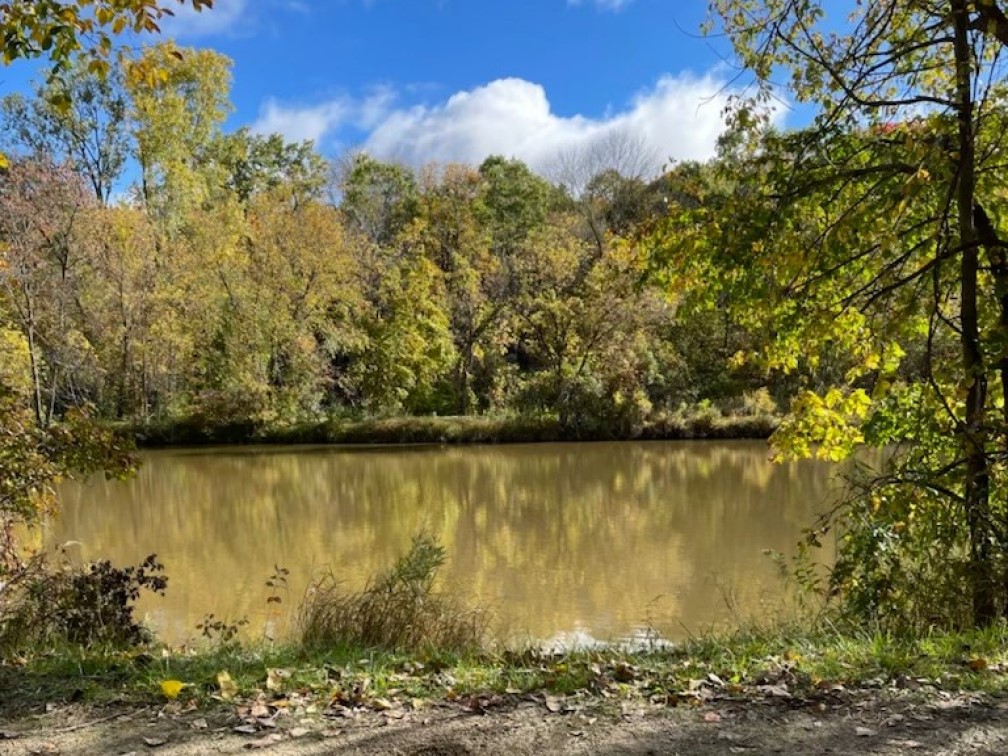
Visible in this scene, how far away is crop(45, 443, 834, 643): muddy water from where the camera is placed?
7.80 metres

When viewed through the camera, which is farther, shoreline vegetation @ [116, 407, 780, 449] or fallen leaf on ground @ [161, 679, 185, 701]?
shoreline vegetation @ [116, 407, 780, 449]

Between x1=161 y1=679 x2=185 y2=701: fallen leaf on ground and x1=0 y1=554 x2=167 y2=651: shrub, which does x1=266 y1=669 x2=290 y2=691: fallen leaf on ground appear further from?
x1=0 y1=554 x2=167 y2=651: shrub

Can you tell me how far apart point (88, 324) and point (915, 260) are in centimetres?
2496

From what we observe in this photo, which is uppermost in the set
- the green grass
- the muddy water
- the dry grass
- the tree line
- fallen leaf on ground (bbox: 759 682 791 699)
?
the tree line

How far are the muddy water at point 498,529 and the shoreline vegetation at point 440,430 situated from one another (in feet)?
12.5

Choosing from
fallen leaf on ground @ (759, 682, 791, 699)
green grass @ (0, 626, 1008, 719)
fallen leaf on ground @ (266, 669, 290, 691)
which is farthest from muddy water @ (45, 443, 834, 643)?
fallen leaf on ground @ (759, 682, 791, 699)

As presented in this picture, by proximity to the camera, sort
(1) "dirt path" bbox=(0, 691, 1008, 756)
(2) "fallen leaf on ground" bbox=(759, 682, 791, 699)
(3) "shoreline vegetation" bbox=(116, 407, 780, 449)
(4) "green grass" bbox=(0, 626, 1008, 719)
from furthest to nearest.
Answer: (3) "shoreline vegetation" bbox=(116, 407, 780, 449) < (4) "green grass" bbox=(0, 626, 1008, 719) < (2) "fallen leaf on ground" bbox=(759, 682, 791, 699) < (1) "dirt path" bbox=(0, 691, 1008, 756)

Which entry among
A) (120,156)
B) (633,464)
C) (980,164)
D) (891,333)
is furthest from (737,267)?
(120,156)

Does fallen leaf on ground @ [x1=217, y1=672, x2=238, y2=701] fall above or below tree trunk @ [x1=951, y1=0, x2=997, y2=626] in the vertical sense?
below

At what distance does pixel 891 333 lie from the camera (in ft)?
15.4

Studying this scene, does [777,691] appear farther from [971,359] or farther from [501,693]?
[971,359]

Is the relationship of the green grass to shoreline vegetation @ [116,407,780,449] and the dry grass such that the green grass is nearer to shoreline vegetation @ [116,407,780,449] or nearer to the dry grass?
the dry grass

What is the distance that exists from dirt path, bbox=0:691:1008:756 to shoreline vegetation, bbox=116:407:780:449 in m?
22.0

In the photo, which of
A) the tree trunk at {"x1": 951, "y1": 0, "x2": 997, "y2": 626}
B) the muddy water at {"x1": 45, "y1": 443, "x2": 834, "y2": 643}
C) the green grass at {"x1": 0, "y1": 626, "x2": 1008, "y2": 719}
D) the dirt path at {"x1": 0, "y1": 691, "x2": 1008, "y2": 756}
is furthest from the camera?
the muddy water at {"x1": 45, "y1": 443, "x2": 834, "y2": 643}
